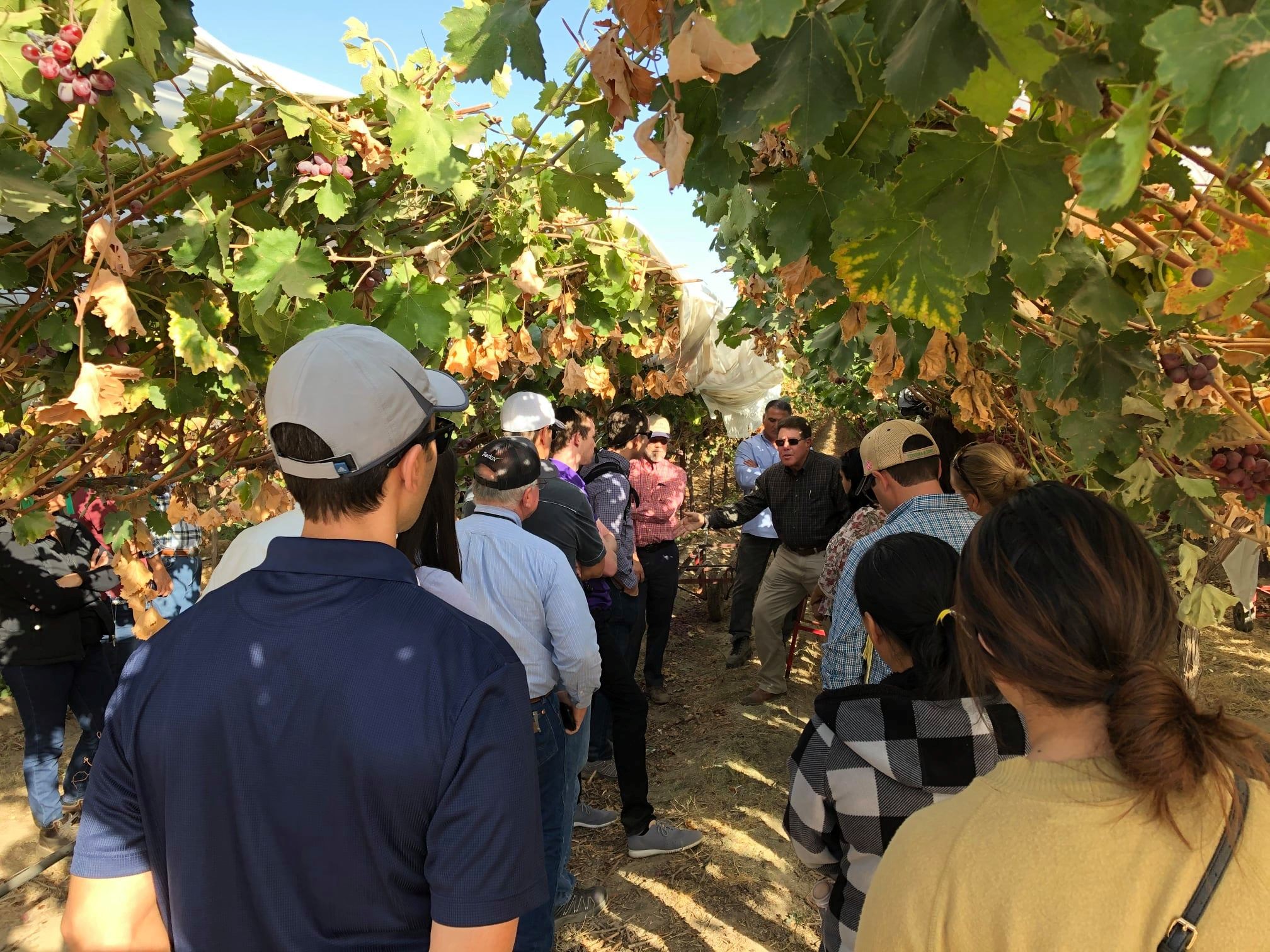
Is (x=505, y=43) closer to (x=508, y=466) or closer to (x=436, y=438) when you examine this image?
(x=436, y=438)

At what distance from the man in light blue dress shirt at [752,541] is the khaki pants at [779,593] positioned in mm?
282

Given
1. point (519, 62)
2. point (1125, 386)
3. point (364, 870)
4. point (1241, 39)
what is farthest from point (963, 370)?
point (364, 870)

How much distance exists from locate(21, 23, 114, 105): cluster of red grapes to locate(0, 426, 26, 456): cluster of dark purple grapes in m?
1.43

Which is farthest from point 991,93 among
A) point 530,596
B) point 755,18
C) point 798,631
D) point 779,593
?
point 798,631

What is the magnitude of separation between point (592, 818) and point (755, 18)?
13.1 feet

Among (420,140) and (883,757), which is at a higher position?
(420,140)

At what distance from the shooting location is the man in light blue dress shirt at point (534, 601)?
259cm

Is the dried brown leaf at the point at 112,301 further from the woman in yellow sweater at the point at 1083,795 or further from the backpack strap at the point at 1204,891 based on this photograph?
the backpack strap at the point at 1204,891

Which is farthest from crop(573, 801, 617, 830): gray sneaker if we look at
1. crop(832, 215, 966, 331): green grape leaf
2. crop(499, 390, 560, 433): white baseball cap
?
crop(832, 215, 966, 331): green grape leaf

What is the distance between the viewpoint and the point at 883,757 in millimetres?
1389

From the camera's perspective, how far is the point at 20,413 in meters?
2.03

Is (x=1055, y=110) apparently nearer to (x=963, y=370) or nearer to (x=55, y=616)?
(x=963, y=370)

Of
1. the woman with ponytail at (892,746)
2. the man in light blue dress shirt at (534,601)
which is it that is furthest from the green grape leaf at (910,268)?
the man in light blue dress shirt at (534,601)

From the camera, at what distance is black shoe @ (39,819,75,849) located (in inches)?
165
